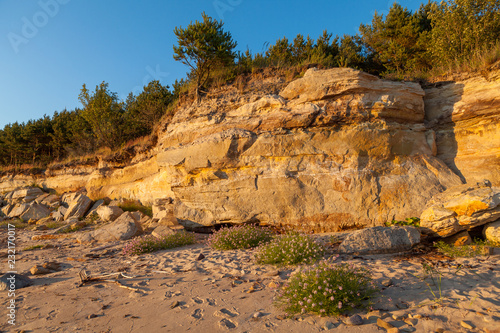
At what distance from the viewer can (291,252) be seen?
492cm

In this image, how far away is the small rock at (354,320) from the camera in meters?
2.75

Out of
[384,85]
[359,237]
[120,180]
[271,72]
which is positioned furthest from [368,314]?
[120,180]

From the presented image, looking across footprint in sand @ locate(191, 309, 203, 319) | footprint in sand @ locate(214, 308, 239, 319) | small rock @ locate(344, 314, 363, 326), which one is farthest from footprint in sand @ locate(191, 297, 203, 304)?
small rock @ locate(344, 314, 363, 326)

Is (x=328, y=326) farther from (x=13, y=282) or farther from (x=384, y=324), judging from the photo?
(x=13, y=282)

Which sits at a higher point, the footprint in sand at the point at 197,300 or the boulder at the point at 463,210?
the boulder at the point at 463,210

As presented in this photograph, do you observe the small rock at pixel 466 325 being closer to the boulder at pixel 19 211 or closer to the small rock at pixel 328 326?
the small rock at pixel 328 326

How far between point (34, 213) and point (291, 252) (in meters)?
17.3

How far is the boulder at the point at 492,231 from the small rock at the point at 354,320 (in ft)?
15.6

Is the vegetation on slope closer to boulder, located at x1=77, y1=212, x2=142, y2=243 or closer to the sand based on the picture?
boulder, located at x1=77, y1=212, x2=142, y2=243

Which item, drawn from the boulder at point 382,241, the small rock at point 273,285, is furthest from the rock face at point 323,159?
the small rock at point 273,285

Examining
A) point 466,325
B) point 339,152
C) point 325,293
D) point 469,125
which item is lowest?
point 466,325

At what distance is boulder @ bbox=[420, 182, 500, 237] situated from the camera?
18.2ft

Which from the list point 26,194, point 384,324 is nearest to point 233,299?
point 384,324

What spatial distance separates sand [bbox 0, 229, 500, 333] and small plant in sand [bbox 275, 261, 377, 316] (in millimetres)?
113
